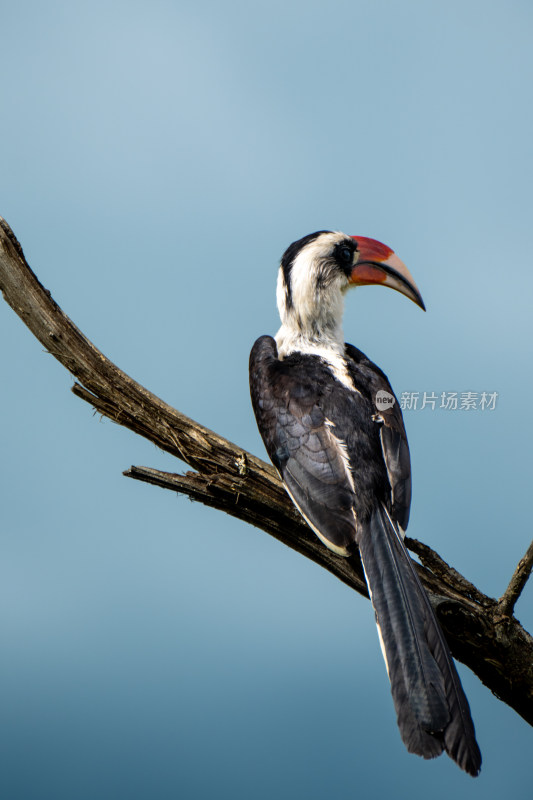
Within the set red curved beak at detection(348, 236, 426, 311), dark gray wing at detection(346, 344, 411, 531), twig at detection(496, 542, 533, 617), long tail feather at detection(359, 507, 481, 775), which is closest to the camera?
long tail feather at detection(359, 507, 481, 775)

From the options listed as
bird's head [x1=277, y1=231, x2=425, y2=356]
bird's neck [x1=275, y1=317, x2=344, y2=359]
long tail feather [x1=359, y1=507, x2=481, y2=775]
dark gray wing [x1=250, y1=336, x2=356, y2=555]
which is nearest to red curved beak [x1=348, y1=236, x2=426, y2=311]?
bird's head [x1=277, y1=231, x2=425, y2=356]

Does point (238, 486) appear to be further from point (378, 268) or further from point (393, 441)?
point (378, 268)

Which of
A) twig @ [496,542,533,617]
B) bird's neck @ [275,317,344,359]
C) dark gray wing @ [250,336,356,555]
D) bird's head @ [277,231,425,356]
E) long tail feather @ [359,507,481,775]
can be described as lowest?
long tail feather @ [359,507,481,775]

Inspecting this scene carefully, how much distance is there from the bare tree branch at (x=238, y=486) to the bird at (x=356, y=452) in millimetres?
162

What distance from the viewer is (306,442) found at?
2.83 m

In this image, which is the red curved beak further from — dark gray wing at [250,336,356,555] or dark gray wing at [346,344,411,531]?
dark gray wing at [250,336,356,555]

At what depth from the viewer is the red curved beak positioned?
354 centimetres

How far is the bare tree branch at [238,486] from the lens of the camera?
2.66 meters

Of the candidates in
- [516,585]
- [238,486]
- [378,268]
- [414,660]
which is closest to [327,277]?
[378,268]

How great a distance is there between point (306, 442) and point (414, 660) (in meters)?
0.87

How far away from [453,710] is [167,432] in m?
1.44

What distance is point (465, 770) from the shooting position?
7.04 feet

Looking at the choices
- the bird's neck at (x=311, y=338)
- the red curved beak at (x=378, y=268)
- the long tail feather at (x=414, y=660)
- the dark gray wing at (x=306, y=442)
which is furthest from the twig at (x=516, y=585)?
the red curved beak at (x=378, y=268)

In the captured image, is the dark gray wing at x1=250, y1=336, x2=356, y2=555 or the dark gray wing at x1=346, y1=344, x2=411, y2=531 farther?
the dark gray wing at x1=346, y1=344, x2=411, y2=531
